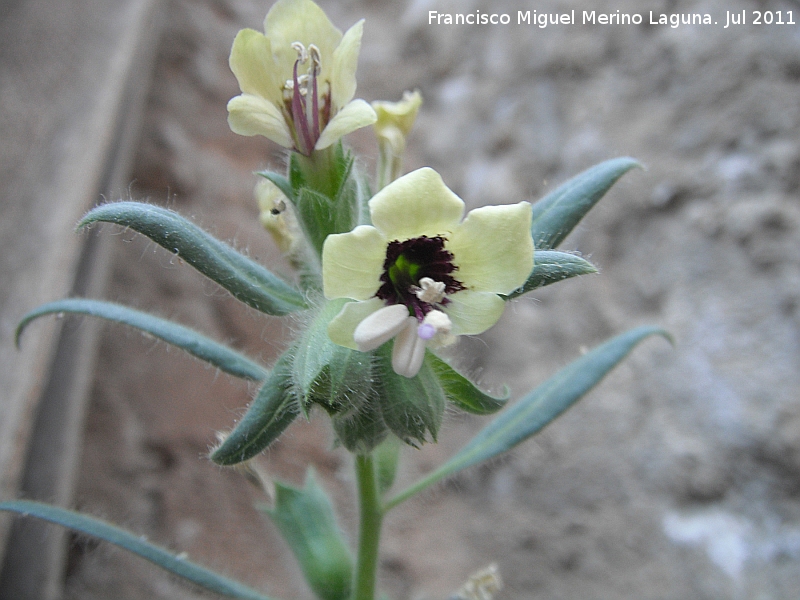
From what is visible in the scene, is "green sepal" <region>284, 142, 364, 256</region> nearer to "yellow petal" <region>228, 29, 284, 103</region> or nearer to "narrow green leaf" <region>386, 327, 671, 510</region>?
"yellow petal" <region>228, 29, 284, 103</region>

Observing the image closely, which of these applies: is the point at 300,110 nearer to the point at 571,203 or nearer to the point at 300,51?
the point at 300,51

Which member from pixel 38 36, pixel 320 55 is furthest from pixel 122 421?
pixel 320 55

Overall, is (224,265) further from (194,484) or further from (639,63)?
(639,63)

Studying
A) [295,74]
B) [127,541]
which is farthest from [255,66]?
[127,541]

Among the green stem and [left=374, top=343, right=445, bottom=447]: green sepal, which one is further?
the green stem

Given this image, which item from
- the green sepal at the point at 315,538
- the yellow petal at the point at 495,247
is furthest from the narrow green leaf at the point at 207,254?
the green sepal at the point at 315,538

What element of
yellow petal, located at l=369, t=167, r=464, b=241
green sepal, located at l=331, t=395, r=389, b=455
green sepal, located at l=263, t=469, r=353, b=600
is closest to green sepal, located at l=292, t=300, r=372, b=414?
green sepal, located at l=331, t=395, r=389, b=455

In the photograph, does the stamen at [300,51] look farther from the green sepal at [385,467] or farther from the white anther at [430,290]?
the green sepal at [385,467]
